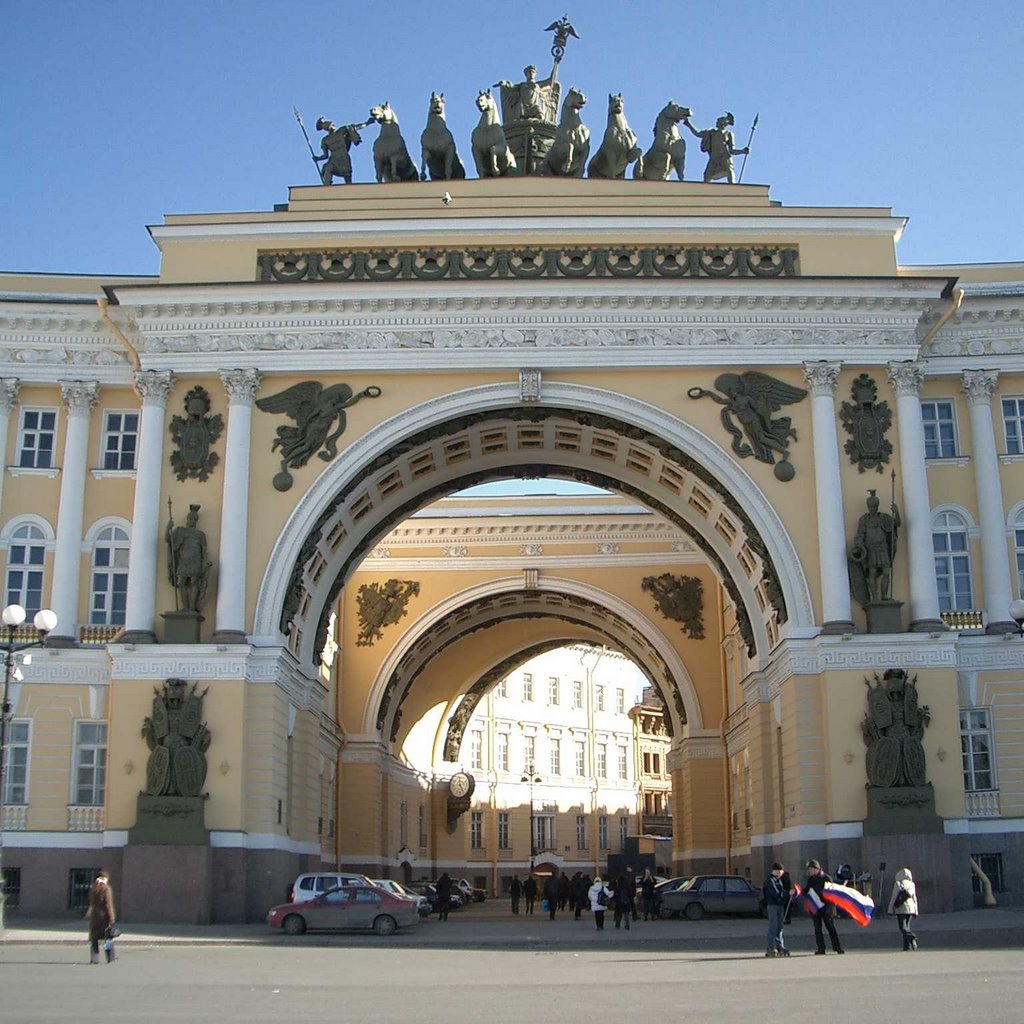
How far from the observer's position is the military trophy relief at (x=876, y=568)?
101 feet

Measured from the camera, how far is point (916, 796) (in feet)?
95.8

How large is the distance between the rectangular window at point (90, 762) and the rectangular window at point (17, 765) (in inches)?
43.6

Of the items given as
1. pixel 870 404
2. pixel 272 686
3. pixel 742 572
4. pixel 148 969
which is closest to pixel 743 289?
pixel 870 404

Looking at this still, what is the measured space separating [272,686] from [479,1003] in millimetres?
16845

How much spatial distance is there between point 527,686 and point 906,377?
153ft

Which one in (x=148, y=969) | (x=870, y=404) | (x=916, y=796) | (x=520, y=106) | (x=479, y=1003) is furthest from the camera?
(x=520, y=106)

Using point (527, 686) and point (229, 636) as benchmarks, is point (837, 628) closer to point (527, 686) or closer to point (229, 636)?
point (229, 636)

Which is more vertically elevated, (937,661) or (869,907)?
(937,661)

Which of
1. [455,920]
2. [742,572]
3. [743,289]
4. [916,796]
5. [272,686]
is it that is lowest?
[455,920]

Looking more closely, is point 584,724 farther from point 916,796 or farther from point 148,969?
point 148,969

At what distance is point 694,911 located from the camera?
33938 mm

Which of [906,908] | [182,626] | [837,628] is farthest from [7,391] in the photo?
[906,908]

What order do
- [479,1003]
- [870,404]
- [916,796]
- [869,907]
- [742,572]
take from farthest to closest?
[742,572] < [870,404] < [916,796] < [869,907] < [479,1003]

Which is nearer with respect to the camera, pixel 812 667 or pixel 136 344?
pixel 812 667
